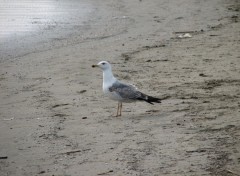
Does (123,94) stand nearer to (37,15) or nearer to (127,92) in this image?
(127,92)

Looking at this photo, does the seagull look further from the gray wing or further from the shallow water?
the shallow water

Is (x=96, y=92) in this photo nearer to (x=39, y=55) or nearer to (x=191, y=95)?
(x=191, y=95)

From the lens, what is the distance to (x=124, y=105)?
10.4 m

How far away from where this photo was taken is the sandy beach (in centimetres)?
772

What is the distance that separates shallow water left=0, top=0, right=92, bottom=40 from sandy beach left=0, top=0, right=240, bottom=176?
0.18ft

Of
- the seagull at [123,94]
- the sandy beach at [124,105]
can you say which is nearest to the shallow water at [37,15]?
the sandy beach at [124,105]

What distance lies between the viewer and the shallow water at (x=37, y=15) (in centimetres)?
1677

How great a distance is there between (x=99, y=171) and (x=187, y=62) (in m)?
5.70

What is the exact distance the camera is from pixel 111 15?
18406 millimetres

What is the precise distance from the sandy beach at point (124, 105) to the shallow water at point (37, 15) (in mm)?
56

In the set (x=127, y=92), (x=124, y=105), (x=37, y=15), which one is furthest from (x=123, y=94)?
(x=37, y=15)

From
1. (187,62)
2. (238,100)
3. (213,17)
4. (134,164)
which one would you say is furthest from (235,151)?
(213,17)

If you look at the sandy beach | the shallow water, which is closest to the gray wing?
the sandy beach

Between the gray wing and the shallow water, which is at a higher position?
the gray wing
